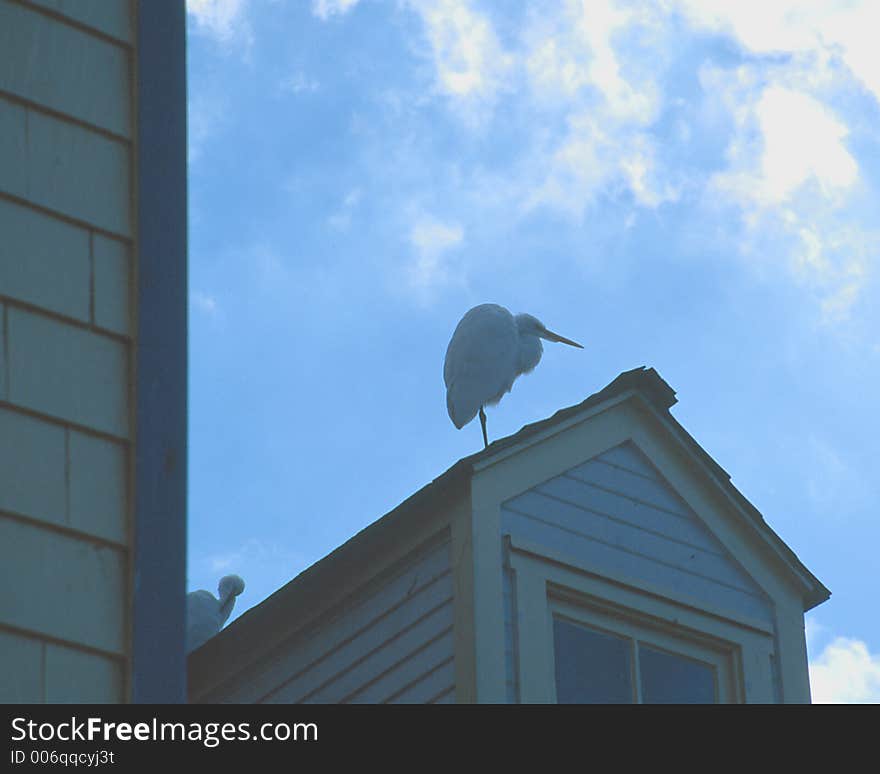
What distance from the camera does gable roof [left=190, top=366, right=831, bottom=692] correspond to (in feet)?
20.8

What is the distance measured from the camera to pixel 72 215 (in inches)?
165

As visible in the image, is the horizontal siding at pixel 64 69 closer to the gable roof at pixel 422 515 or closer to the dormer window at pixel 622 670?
the gable roof at pixel 422 515

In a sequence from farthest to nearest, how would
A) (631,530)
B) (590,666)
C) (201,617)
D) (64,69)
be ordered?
1. (201,617)
2. (631,530)
3. (590,666)
4. (64,69)

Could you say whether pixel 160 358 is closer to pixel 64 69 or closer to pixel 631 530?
pixel 64 69

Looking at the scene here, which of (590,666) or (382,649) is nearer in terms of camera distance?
(590,666)

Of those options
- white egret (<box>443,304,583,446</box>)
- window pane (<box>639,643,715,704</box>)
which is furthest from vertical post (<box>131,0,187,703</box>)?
white egret (<box>443,304,583,446</box>)

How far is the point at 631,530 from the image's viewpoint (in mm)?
6559

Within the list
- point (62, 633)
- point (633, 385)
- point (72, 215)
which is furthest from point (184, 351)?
point (633, 385)

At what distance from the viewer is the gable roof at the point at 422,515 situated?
6.34 m

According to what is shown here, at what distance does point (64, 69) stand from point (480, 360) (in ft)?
27.5

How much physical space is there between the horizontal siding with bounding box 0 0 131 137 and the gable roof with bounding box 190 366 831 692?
229cm

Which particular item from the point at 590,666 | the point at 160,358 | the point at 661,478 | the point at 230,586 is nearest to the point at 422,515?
the point at 590,666
